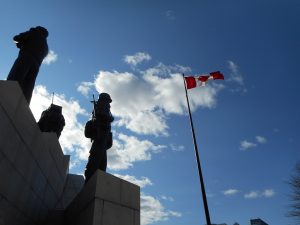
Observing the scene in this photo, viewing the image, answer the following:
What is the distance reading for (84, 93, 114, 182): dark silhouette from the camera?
463 inches

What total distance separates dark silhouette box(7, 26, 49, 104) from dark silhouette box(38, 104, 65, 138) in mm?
3402

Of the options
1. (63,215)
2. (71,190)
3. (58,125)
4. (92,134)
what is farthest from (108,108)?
(71,190)

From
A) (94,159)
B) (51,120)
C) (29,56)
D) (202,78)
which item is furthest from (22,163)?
(202,78)

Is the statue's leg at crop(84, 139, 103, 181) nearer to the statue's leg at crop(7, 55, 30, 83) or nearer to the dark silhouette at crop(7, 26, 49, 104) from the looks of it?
the dark silhouette at crop(7, 26, 49, 104)

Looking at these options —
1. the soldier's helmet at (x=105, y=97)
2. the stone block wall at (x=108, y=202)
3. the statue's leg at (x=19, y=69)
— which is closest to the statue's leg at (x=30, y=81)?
the statue's leg at (x=19, y=69)

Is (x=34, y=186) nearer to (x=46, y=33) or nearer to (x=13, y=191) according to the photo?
(x=13, y=191)

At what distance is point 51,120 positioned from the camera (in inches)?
591

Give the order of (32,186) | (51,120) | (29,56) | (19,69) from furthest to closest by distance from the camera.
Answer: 1. (51,120)
2. (29,56)
3. (19,69)
4. (32,186)

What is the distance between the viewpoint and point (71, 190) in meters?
20.9

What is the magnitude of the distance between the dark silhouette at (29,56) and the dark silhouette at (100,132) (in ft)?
9.18

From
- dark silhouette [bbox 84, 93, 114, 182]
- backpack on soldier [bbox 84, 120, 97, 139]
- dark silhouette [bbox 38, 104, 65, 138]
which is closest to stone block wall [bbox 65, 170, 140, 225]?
dark silhouette [bbox 84, 93, 114, 182]

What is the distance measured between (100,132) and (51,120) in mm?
3990

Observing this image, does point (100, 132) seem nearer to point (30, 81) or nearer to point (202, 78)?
point (30, 81)

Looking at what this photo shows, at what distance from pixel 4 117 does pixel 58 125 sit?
7405 mm
